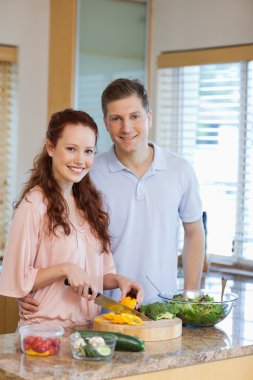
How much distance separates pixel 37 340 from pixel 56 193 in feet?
1.66

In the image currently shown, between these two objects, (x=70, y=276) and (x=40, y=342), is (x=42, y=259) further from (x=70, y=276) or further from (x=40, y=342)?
(x=40, y=342)

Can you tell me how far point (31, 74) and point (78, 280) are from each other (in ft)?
9.70

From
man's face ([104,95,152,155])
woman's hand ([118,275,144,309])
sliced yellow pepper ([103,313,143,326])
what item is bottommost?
sliced yellow pepper ([103,313,143,326])

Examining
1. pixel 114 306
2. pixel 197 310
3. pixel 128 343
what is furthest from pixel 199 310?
pixel 128 343

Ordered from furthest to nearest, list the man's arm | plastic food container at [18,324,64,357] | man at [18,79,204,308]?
the man's arm
man at [18,79,204,308]
plastic food container at [18,324,64,357]

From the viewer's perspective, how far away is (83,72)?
504 cm

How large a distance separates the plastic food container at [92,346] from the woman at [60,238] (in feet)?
0.74

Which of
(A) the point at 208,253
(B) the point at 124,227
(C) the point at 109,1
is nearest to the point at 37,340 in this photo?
(B) the point at 124,227

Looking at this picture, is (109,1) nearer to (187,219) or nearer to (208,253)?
(208,253)

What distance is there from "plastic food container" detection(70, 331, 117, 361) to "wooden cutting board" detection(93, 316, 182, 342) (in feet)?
0.58

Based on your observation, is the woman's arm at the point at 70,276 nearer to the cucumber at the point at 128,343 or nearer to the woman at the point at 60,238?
the woman at the point at 60,238

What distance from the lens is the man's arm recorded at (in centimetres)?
301

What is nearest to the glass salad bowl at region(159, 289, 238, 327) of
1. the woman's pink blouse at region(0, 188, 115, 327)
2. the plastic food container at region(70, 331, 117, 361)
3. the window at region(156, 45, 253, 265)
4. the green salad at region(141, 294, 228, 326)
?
the green salad at region(141, 294, 228, 326)

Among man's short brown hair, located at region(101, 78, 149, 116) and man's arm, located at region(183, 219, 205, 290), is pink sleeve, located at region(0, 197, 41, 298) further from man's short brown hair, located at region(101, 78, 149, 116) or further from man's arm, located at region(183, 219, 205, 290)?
man's arm, located at region(183, 219, 205, 290)
